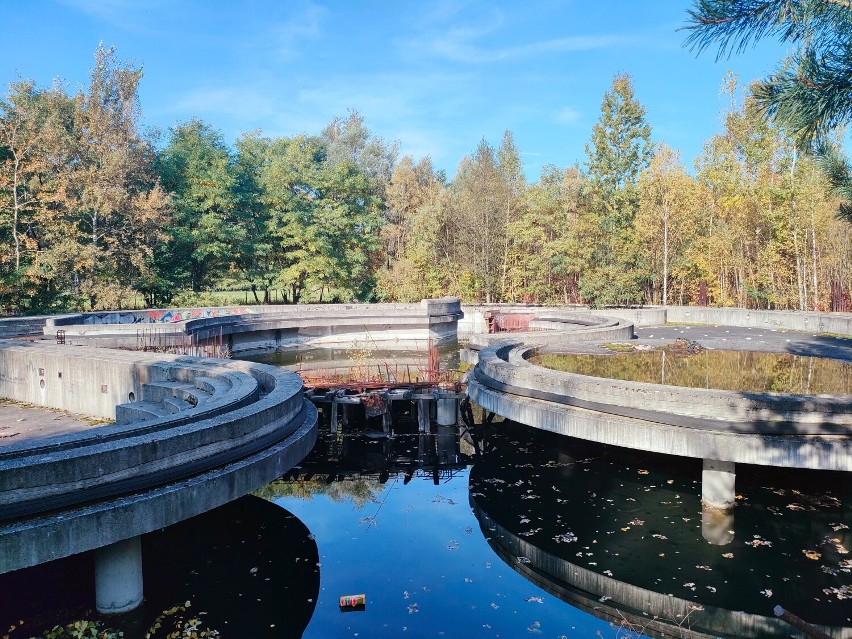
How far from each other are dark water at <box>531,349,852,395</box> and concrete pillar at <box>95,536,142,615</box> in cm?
1102

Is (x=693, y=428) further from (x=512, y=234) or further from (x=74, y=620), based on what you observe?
(x=512, y=234)

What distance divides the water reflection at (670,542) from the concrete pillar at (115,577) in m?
5.49

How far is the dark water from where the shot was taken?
14594 mm

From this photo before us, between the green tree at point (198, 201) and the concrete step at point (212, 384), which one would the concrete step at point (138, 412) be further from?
the green tree at point (198, 201)

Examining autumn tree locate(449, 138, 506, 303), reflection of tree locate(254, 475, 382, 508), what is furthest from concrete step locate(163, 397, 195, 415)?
autumn tree locate(449, 138, 506, 303)

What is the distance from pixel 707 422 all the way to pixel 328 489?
7.77 m

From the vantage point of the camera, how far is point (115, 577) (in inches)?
313

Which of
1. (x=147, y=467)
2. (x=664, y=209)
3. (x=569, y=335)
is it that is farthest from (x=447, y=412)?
(x=664, y=209)

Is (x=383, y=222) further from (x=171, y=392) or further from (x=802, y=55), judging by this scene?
(x=802, y=55)

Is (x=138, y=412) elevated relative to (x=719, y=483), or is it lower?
elevated

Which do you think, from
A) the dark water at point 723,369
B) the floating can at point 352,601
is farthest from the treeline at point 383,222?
the floating can at point 352,601

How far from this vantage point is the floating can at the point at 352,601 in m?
8.67

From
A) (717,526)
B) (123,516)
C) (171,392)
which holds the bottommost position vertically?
(717,526)

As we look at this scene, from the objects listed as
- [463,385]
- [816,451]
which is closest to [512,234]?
[463,385]
